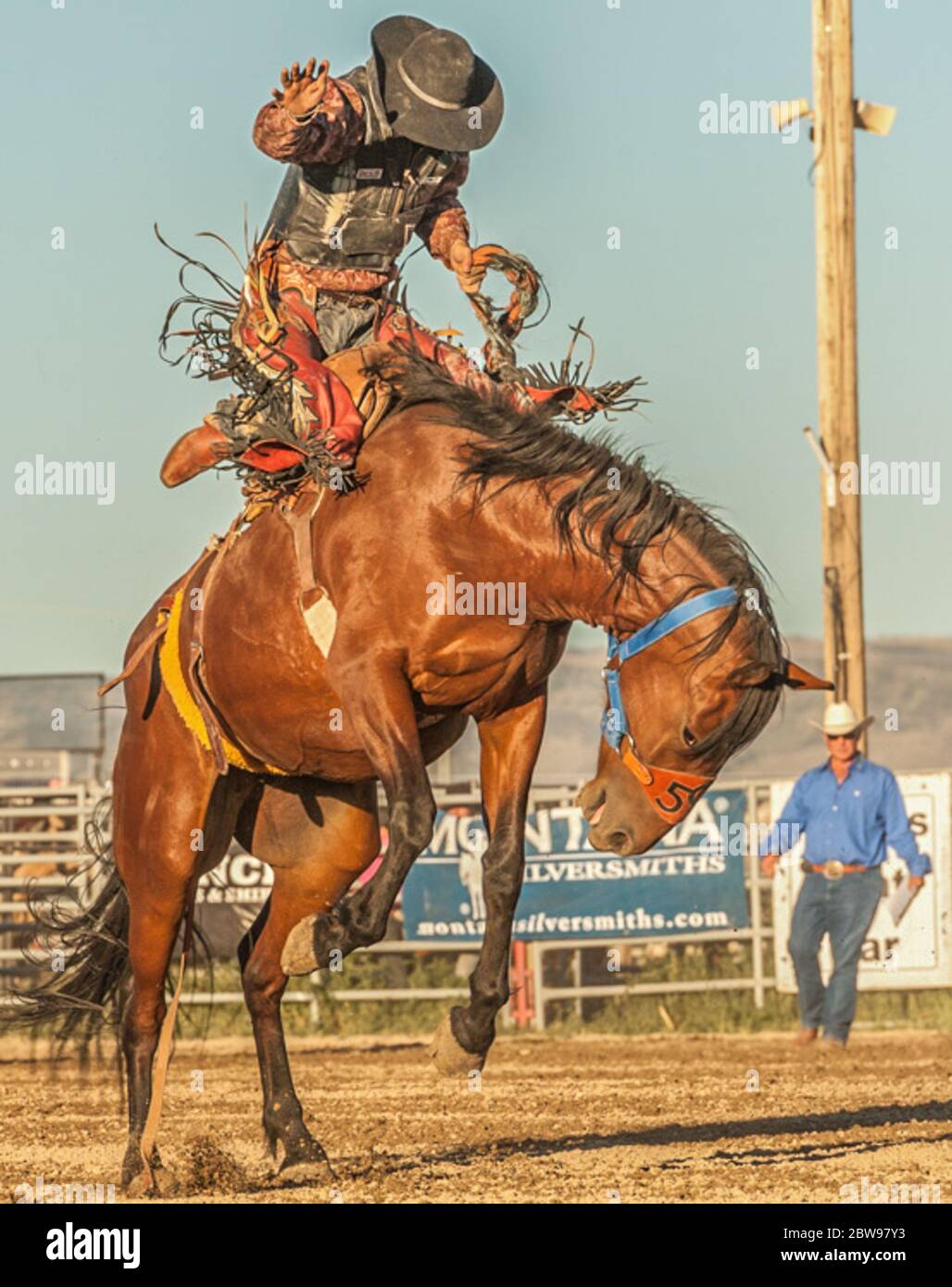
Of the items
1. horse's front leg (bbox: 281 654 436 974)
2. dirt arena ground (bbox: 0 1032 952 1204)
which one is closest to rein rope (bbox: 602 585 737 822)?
horse's front leg (bbox: 281 654 436 974)

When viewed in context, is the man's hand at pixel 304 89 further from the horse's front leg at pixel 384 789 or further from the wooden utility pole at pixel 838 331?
the wooden utility pole at pixel 838 331

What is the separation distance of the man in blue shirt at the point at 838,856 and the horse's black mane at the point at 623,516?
20.6 feet

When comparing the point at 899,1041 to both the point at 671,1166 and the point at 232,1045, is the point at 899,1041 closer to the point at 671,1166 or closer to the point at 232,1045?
the point at 232,1045

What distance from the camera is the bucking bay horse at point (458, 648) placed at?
664cm

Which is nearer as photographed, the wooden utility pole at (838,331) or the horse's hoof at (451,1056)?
the horse's hoof at (451,1056)

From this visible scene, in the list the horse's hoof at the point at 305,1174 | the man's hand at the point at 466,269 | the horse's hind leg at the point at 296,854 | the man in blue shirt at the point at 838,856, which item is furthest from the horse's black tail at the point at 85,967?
the man in blue shirt at the point at 838,856

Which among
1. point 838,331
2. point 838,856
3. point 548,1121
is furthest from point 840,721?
point 548,1121

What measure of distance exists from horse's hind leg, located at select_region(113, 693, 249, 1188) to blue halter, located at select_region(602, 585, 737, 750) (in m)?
1.70

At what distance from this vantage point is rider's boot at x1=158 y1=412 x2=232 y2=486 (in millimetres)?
7566

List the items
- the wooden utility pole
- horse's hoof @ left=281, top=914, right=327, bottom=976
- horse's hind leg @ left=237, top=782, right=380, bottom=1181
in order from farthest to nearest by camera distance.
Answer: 1. the wooden utility pole
2. horse's hind leg @ left=237, top=782, right=380, bottom=1181
3. horse's hoof @ left=281, top=914, right=327, bottom=976

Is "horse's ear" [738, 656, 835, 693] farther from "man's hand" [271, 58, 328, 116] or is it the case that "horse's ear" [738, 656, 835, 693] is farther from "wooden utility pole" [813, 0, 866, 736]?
"wooden utility pole" [813, 0, 866, 736]

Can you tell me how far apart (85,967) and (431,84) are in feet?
12.7

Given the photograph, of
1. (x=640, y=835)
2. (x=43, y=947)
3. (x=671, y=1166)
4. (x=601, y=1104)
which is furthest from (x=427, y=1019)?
(x=640, y=835)

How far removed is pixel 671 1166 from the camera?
773 cm
